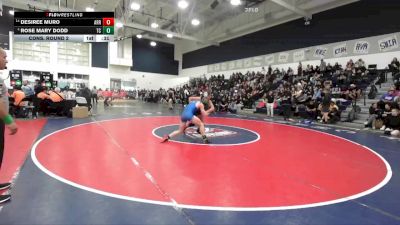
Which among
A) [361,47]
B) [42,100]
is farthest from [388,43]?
[42,100]

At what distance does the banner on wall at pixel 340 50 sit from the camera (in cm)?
1520

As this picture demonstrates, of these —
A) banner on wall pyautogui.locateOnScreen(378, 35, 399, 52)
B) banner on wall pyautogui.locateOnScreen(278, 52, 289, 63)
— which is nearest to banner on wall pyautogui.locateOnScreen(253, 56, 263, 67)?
banner on wall pyautogui.locateOnScreen(278, 52, 289, 63)

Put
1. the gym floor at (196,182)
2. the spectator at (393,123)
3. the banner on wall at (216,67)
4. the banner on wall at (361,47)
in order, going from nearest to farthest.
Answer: the gym floor at (196,182) → the spectator at (393,123) → the banner on wall at (361,47) → the banner on wall at (216,67)

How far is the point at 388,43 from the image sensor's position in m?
13.3

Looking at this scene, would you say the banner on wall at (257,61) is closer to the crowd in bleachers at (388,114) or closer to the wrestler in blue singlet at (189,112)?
the crowd in bleachers at (388,114)

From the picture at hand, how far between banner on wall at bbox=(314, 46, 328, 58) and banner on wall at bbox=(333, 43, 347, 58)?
59cm

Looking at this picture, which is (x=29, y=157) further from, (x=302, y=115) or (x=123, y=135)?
(x=302, y=115)

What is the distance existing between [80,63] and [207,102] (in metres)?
24.3

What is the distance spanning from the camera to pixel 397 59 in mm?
12625

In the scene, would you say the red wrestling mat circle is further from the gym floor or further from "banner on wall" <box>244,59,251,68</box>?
"banner on wall" <box>244,59,251,68</box>

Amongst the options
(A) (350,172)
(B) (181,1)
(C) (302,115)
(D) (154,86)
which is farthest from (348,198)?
(D) (154,86)

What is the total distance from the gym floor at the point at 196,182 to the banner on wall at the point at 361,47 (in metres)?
9.90

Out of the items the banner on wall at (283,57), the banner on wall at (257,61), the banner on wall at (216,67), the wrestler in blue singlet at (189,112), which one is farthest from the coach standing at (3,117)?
the banner on wall at (216,67)
